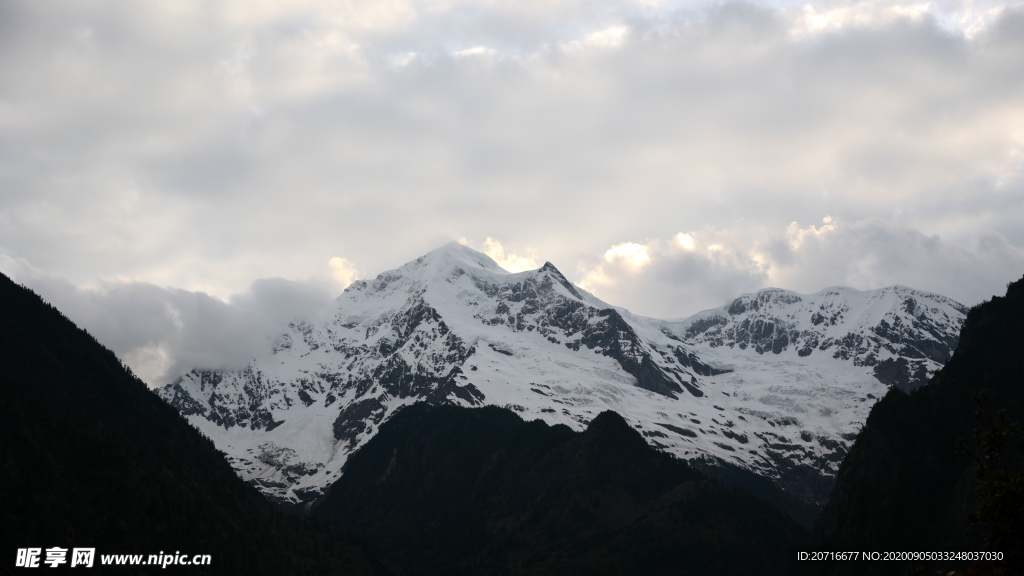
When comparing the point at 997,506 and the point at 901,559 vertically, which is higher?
the point at 997,506

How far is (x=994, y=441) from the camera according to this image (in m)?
55.7

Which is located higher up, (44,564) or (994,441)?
(994,441)

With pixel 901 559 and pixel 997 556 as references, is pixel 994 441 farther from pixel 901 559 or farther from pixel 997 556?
pixel 901 559

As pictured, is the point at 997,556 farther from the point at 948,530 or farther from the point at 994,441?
the point at 994,441

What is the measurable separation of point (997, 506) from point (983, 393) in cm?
807

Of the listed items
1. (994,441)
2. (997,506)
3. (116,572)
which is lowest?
(116,572)

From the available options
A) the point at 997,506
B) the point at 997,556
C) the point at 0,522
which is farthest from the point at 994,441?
the point at 0,522

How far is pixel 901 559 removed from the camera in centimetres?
19775

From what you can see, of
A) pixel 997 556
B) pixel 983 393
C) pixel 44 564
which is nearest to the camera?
pixel 983 393

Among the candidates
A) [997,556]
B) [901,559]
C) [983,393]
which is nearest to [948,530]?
[901,559]

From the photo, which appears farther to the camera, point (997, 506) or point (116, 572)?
point (116, 572)

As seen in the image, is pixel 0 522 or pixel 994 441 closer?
pixel 994 441

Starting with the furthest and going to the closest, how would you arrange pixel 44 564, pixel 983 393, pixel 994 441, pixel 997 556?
pixel 44 564 → pixel 997 556 → pixel 983 393 → pixel 994 441

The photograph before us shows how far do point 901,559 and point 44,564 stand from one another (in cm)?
20597
